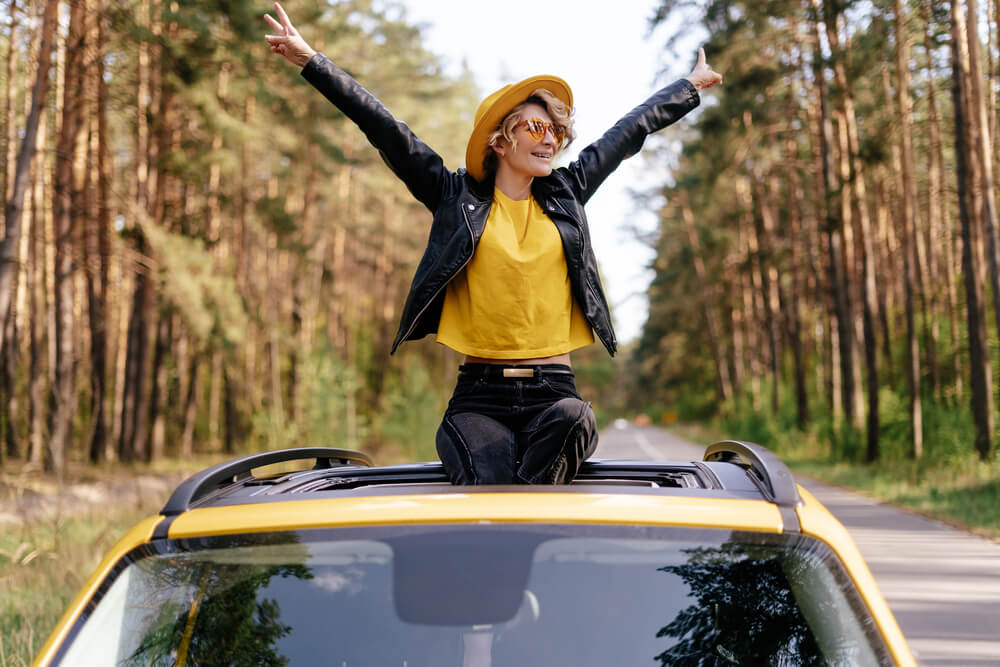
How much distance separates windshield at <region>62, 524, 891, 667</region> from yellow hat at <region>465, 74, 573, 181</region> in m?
1.60

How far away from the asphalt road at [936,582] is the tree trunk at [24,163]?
11157 mm

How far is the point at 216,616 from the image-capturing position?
2211 mm

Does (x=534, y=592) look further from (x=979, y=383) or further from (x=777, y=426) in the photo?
(x=777, y=426)

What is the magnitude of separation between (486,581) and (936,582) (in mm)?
7673

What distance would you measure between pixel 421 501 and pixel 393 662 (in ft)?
1.55

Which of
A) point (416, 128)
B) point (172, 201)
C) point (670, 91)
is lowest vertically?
point (670, 91)

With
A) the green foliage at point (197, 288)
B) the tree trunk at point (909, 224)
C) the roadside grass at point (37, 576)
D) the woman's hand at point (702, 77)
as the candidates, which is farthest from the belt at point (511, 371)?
the tree trunk at point (909, 224)

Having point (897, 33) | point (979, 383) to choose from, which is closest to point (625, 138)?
point (979, 383)

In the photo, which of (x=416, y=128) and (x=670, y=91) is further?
(x=416, y=128)

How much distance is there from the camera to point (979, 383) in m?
17.2

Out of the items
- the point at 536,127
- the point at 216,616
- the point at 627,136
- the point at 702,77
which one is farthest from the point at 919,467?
the point at 216,616

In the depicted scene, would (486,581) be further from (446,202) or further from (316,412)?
(316,412)

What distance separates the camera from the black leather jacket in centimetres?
322

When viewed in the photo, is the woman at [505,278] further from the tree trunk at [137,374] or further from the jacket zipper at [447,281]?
the tree trunk at [137,374]
